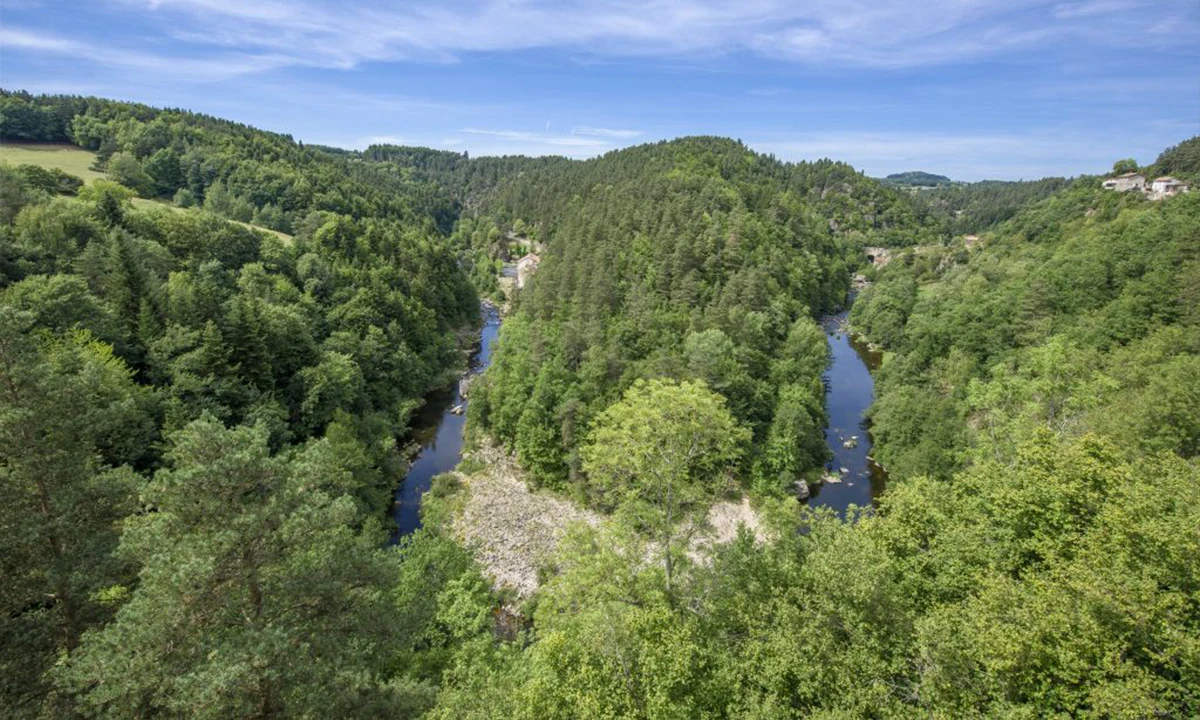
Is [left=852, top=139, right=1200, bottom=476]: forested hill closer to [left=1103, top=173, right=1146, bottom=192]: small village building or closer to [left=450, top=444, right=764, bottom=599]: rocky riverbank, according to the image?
[left=450, top=444, right=764, bottom=599]: rocky riverbank

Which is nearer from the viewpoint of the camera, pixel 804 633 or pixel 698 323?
pixel 804 633

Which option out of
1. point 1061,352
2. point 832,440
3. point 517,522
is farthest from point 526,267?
point 1061,352

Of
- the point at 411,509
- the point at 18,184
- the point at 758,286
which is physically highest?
the point at 18,184

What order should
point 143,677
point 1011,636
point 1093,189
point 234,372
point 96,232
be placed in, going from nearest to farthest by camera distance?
point 143,677
point 1011,636
point 234,372
point 96,232
point 1093,189

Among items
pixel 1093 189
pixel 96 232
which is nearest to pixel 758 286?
pixel 96 232

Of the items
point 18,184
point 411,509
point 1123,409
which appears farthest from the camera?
point 18,184

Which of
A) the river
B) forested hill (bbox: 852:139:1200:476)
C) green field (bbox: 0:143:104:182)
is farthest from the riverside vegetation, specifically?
green field (bbox: 0:143:104:182)

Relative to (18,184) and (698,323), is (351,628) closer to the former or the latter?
(698,323)
